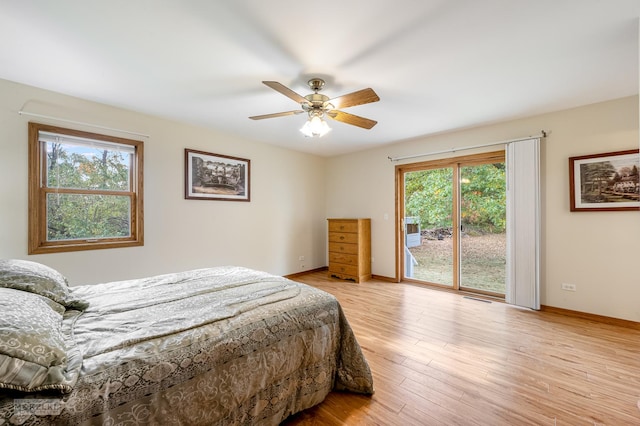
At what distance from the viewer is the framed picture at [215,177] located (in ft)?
11.9

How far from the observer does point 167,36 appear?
1799 millimetres

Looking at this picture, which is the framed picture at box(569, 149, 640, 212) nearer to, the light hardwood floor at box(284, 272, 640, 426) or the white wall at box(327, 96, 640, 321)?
the white wall at box(327, 96, 640, 321)

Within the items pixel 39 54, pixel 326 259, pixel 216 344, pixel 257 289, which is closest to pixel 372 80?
pixel 257 289

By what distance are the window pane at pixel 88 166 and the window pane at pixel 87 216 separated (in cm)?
13

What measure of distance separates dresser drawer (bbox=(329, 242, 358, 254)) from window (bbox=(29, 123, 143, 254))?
9.86 feet

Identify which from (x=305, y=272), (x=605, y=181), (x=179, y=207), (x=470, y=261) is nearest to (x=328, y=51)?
(x=179, y=207)

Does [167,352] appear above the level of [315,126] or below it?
below

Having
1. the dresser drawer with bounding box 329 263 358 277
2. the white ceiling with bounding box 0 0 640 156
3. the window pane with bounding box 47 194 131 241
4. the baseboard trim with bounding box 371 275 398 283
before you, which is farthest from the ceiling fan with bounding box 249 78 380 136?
the baseboard trim with bounding box 371 275 398 283

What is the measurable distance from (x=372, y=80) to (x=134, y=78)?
2.12m

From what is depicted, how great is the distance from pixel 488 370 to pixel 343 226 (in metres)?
3.07

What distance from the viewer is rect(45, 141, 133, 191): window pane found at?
2728mm

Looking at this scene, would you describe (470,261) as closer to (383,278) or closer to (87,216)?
(383,278)

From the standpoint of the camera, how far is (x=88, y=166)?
2926 millimetres

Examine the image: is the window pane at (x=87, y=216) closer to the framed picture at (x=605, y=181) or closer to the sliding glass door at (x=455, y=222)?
the sliding glass door at (x=455, y=222)
